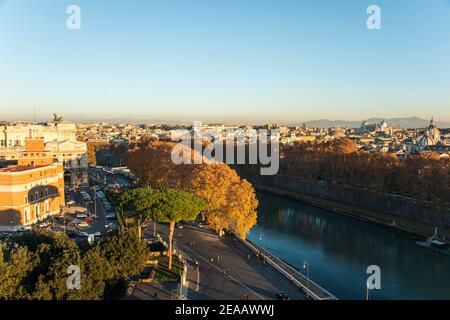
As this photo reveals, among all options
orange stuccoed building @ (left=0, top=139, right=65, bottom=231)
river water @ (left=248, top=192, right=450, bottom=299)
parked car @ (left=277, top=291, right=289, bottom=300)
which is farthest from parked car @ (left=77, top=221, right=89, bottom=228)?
parked car @ (left=277, top=291, right=289, bottom=300)

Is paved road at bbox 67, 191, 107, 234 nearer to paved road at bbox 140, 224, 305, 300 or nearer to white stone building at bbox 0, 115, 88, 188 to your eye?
paved road at bbox 140, 224, 305, 300

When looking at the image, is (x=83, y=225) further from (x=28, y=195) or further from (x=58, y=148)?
(x=58, y=148)

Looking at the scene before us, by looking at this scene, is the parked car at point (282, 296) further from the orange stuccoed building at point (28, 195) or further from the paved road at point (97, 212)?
the orange stuccoed building at point (28, 195)

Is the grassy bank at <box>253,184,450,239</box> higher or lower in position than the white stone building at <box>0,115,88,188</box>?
lower

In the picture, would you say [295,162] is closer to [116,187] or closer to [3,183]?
[116,187]

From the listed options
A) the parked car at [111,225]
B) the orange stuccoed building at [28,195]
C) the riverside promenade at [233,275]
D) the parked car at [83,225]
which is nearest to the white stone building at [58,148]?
the orange stuccoed building at [28,195]

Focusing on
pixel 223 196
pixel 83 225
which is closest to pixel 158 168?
pixel 83 225
